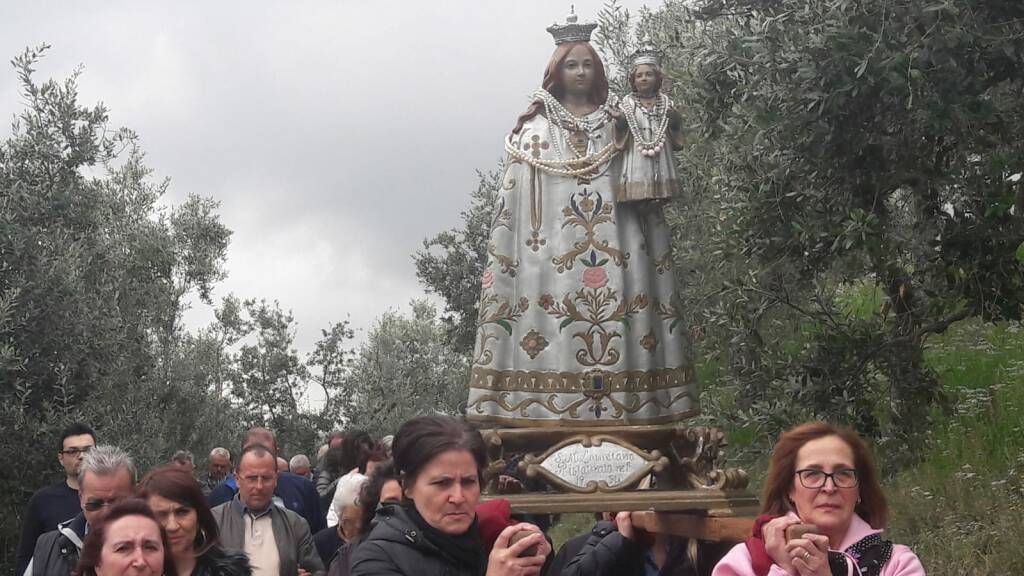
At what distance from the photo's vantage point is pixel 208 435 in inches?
840

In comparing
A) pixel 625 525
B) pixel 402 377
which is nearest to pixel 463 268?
pixel 402 377

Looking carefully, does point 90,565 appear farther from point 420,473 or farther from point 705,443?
point 705,443

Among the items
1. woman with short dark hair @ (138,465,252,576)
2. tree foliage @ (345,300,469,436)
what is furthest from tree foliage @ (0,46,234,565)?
tree foliage @ (345,300,469,436)

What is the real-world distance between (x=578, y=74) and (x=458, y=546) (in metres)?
4.72

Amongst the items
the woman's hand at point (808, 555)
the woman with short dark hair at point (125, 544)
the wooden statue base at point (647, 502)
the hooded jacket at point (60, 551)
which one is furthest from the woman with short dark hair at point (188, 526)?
the woman's hand at point (808, 555)

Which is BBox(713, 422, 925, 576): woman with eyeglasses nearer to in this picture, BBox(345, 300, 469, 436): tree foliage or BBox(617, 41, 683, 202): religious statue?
BBox(617, 41, 683, 202): religious statue

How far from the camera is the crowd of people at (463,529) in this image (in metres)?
4.07

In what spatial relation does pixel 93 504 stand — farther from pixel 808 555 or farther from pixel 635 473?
pixel 808 555

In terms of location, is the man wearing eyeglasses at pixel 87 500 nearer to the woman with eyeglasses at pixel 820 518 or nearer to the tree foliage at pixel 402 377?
the woman with eyeglasses at pixel 820 518

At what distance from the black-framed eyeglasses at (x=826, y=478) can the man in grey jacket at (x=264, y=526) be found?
333 centimetres

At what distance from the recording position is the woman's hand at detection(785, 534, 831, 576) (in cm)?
394

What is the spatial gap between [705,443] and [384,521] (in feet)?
11.8

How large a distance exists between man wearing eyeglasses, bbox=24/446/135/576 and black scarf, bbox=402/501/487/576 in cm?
238

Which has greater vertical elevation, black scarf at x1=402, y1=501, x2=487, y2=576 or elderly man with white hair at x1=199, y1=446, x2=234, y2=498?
elderly man with white hair at x1=199, y1=446, x2=234, y2=498
